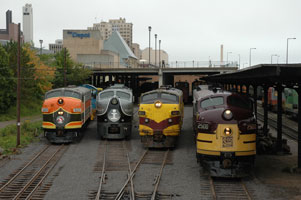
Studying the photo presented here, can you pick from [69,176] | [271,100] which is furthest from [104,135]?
[271,100]

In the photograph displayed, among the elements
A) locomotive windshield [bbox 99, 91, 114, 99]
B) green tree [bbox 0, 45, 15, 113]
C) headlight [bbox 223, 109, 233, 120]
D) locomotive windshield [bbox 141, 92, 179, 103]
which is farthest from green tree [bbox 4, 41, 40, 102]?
headlight [bbox 223, 109, 233, 120]

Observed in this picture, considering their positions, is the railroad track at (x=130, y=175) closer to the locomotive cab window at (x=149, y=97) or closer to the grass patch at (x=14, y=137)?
the locomotive cab window at (x=149, y=97)

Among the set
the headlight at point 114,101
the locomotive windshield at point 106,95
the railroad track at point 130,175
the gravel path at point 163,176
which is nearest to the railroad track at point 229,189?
the gravel path at point 163,176

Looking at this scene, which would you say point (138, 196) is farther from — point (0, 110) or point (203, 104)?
point (0, 110)

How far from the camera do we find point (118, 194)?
12.1 m

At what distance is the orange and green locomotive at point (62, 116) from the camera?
836 inches

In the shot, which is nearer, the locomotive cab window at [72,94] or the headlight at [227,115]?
the headlight at [227,115]

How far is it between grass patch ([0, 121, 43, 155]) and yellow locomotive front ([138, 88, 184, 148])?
23.7 feet

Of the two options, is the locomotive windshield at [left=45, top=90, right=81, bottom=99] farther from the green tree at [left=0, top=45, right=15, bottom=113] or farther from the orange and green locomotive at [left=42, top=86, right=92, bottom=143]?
the green tree at [left=0, top=45, right=15, bottom=113]

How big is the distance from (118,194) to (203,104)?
17.9ft

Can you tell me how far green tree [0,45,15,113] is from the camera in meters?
34.7

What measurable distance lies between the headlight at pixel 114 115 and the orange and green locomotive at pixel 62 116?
1778 millimetres

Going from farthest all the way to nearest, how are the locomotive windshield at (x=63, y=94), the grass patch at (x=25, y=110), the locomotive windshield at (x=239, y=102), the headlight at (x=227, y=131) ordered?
the grass patch at (x=25, y=110)
the locomotive windshield at (x=63, y=94)
the locomotive windshield at (x=239, y=102)
the headlight at (x=227, y=131)

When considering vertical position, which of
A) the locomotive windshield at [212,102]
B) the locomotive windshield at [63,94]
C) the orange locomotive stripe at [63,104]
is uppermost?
the locomotive windshield at [63,94]
